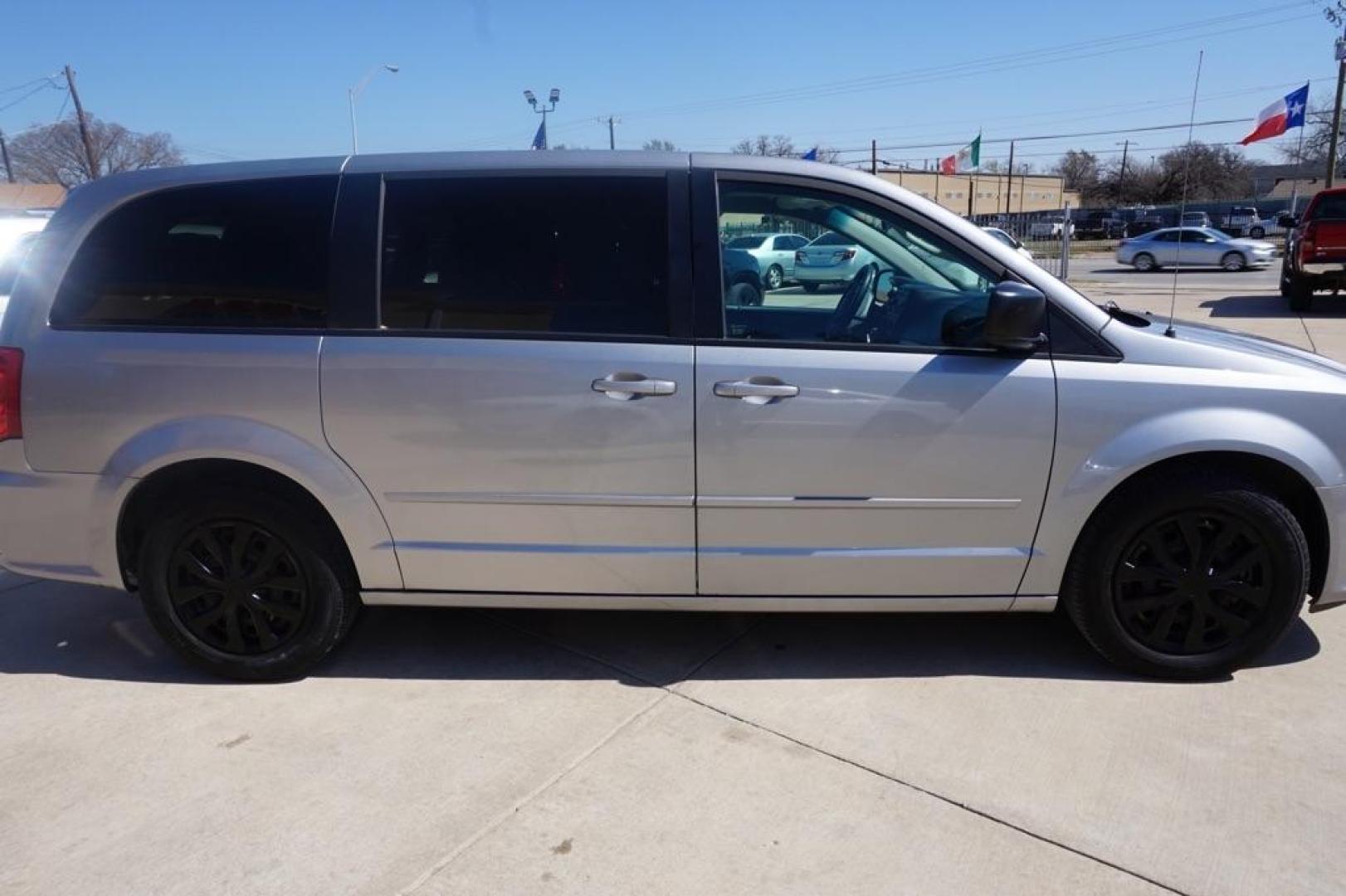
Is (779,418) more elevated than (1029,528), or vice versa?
(779,418)

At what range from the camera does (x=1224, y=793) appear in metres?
2.66

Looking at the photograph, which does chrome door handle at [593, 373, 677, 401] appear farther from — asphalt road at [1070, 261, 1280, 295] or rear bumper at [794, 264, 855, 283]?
asphalt road at [1070, 261, 1280, 295]

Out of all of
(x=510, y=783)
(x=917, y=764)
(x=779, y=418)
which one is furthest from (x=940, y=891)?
(x=779, y=418)

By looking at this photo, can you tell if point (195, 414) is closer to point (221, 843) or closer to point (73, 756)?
point (73, 756)

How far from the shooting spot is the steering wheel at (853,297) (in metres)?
3.36

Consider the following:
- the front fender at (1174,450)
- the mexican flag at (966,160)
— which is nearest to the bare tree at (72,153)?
the mexican flag at (966,160)

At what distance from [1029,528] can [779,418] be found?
3.13 feet

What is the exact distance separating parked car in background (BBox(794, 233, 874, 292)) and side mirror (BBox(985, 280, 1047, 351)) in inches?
24.1

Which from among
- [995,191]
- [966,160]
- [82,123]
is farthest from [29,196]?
[995,191]

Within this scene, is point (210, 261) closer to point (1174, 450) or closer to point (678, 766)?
point (678, 766)

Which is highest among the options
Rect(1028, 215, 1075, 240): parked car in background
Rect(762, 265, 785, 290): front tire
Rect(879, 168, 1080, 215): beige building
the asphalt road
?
Rect(879, 168, 1080, 215): beige building

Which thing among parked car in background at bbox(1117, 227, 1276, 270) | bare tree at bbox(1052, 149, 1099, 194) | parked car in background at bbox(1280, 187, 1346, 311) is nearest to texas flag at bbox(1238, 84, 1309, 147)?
parked car in background at bbox(1280, 187, 1346, 311)

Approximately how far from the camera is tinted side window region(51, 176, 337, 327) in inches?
126

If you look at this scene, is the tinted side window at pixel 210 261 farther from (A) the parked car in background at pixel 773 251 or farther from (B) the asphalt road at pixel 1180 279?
(B) the asphalt road at pixel 1180 279
